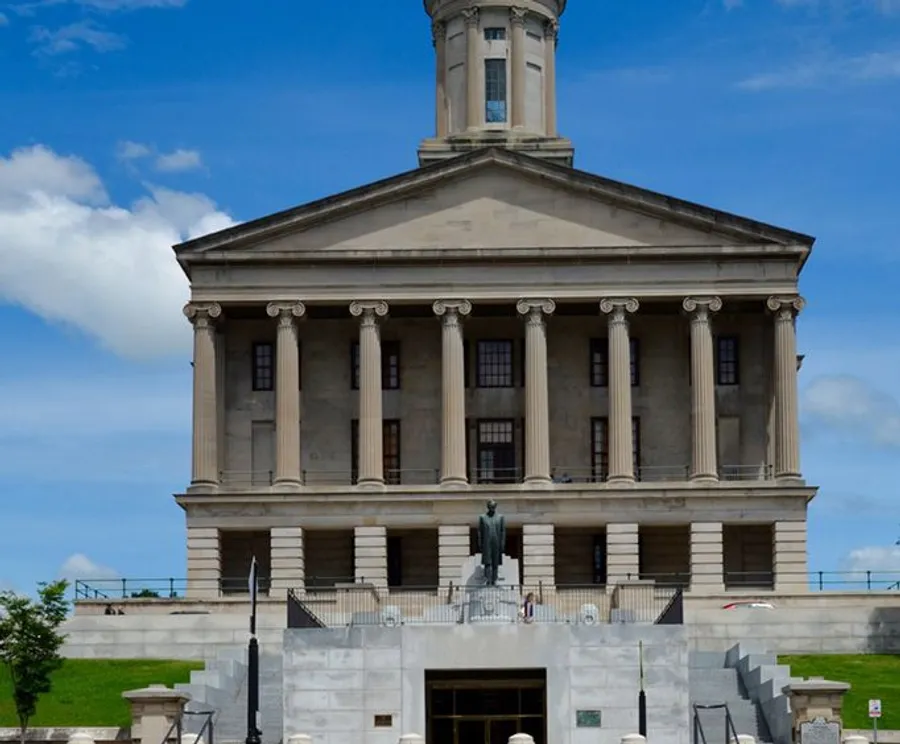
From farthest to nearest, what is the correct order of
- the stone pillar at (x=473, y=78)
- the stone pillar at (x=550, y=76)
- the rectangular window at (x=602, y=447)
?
the stone pillar at (x=550, y=76)
the stone pillar at (x=473, y=78)
the rectangular window at (x=602, y=447)

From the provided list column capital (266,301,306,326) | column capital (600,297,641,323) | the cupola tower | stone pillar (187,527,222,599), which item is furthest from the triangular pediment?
stone pillar (187,527,222,599)

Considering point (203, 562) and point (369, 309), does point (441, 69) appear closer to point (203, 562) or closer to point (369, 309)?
point (369, 309)

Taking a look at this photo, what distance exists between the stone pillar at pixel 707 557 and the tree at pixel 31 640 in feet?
95.5

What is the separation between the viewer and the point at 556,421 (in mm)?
94250

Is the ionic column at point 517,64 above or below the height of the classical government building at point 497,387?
above

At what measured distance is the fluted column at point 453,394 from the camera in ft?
297

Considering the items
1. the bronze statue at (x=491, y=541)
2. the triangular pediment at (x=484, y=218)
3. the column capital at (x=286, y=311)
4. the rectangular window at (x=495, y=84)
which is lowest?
the bronze statue at (x=491, y=541)

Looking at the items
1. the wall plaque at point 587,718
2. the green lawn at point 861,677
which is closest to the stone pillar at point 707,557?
the green lawn at point 861,677

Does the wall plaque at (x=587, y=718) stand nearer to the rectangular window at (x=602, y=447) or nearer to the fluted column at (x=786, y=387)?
the fluted column at (x=786, y=387)

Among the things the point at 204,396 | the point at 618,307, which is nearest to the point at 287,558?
the point at 204,396

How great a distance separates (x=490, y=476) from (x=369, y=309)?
8283mm

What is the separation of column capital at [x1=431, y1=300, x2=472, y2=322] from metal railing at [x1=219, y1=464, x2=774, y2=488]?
6.34 meters

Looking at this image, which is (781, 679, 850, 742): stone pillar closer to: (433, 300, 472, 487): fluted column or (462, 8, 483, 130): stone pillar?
(433, 300, 472, 487): fluted column

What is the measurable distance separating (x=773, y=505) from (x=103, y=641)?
26.9 m
